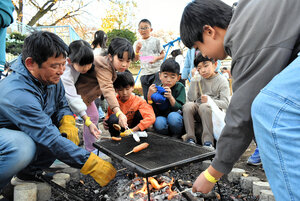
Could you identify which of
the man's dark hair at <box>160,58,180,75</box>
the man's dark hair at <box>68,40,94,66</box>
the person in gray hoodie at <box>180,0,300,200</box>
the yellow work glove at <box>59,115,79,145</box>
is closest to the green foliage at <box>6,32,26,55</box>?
the man's dark hair at <box>68,40,94,66</box>

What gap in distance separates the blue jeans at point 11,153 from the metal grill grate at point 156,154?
67cm

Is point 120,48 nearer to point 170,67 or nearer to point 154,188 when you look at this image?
point 170,67

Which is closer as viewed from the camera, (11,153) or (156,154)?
(11,153)

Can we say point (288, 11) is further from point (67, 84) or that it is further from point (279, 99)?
point (67, 84)

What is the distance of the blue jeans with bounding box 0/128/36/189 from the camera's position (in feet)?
5.95

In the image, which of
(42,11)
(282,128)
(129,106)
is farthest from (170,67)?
(42,11)

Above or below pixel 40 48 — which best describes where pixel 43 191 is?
below

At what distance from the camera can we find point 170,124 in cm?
348

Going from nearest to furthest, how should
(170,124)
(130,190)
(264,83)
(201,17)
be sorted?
1. (264,83)
2. (201,17)
3. (130,190)
4. (170,124)

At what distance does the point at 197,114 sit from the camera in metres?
3.48

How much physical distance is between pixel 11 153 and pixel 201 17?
5.90ft

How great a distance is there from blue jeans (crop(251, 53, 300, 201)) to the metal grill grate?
0.79 metres

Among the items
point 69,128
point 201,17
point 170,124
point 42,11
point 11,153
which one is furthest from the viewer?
point 42,11

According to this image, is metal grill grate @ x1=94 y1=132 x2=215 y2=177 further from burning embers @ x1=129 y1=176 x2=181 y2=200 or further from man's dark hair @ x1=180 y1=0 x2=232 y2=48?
man's dark hair @ x1=180 y1=0 x2=232 y2=48
